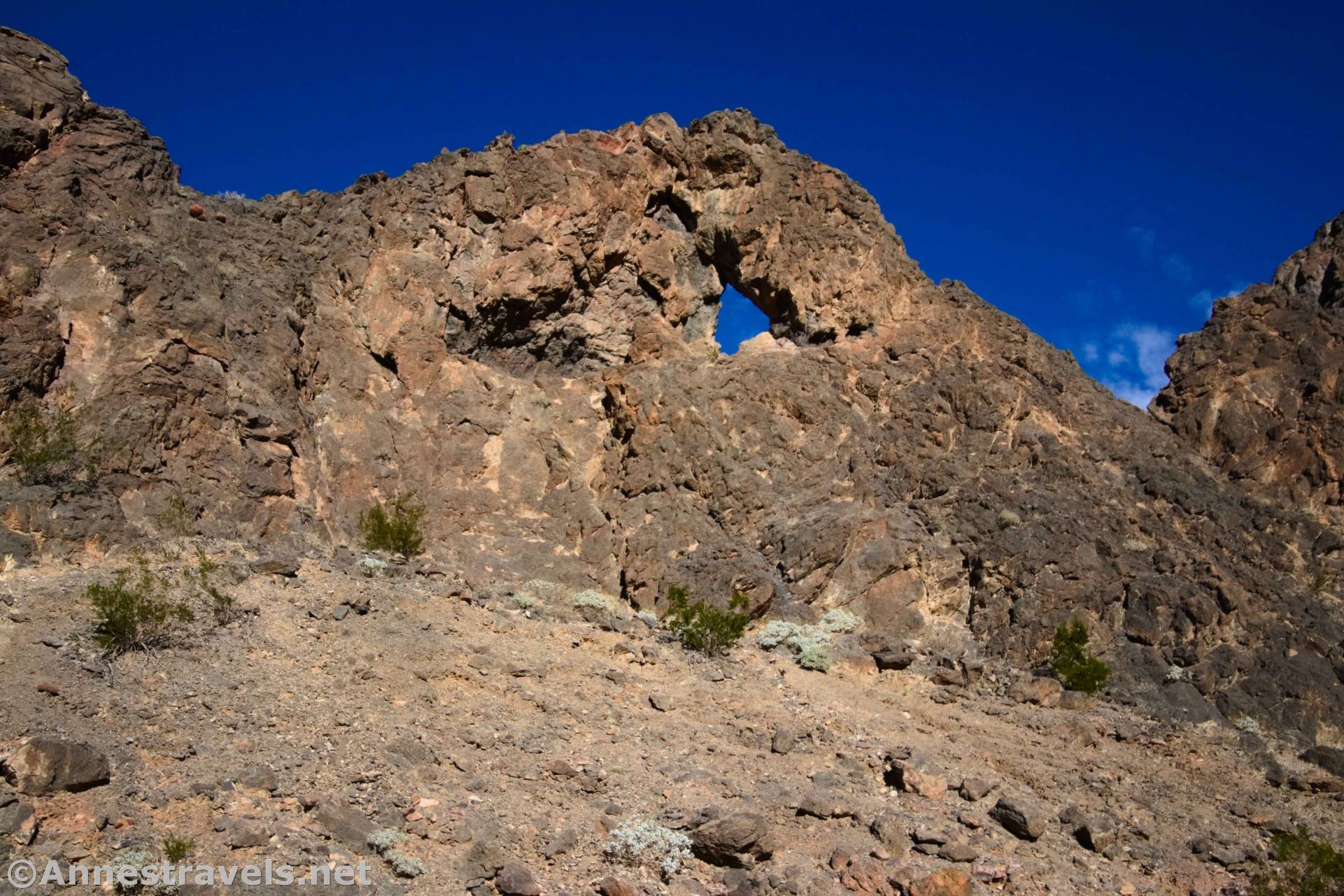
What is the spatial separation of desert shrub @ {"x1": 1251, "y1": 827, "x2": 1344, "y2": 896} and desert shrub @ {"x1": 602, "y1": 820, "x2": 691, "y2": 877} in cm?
640

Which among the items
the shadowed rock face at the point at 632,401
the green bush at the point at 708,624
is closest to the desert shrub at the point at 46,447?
the shadowed rock face at the point at 632,401

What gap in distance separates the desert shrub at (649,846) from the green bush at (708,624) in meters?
6.47

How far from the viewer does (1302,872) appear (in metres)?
12.2

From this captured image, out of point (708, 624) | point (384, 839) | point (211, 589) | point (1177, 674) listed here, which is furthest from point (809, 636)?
point (384, 839)

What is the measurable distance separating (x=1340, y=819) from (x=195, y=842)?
48.2ft

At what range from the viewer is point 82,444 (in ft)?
56.4

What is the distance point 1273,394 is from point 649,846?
71.8 feet

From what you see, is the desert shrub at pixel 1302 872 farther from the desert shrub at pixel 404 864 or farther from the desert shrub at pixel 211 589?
the desert shrub at pixel 211 589

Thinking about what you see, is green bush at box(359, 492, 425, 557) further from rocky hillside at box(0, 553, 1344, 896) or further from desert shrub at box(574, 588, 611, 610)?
desert shrub at box(574, 588, 611, 610)

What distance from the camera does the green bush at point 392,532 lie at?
19.8 m

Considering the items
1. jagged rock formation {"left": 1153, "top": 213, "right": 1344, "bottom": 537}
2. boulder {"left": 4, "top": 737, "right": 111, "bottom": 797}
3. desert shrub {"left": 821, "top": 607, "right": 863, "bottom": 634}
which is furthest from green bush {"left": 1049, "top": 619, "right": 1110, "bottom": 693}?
boulder {"left": 4, "top": 737, "right": 111, "bottom": 797}

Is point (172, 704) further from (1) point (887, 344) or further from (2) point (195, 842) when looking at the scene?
(1) point (887, 344)

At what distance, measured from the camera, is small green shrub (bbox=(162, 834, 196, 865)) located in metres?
9.06

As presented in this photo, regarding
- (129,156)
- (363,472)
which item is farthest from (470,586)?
(129,156)
